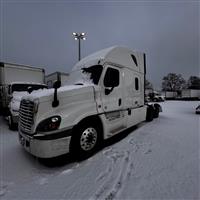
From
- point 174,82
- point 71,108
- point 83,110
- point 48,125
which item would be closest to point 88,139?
point 83,110

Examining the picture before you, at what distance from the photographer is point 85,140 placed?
3535 mm

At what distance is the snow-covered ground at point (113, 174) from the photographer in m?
2.32

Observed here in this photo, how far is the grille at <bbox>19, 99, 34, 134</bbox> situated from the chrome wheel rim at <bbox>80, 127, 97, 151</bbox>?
1.10 metres

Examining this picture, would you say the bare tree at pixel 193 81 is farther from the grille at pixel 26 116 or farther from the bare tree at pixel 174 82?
the grille at pixel 26 116

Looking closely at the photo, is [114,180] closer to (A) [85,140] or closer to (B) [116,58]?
(A) [85,140]

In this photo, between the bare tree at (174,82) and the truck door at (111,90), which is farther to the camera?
the bare tree at (174,82)

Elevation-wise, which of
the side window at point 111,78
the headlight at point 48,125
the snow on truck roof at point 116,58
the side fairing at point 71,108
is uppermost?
the snow on truck roof at point 116,58

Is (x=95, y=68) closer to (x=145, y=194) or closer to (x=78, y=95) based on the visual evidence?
(x=78, y=95)

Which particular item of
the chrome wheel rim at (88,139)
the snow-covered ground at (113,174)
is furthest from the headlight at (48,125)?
the snow-covered ground at (113,174)

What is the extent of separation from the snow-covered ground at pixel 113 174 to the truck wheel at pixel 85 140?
0.18 meters

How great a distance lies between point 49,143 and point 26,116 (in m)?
0.83

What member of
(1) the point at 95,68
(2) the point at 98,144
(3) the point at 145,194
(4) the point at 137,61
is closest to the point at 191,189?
(3) the point at 145,194

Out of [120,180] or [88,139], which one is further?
[88,139]

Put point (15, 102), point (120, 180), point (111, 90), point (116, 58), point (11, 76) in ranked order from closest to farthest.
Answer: point (120, 180)
point (111, 90)
point (116, 58)
point (15, 102)
point (11, 76)
